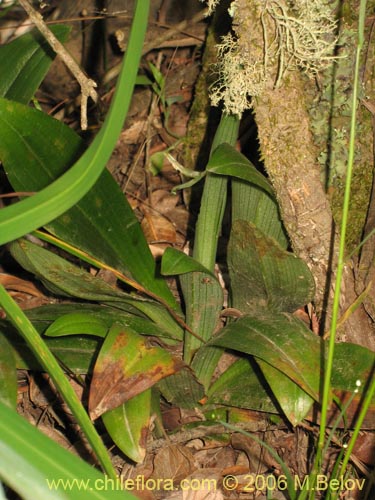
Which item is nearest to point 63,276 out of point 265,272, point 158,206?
point 265,272

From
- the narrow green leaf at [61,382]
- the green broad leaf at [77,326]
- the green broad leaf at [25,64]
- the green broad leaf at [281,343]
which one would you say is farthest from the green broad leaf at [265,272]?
the green broad leaf at [25,64]

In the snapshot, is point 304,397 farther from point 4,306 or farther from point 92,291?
point 4,306

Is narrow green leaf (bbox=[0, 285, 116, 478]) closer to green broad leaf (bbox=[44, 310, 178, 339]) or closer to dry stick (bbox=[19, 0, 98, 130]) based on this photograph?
green broad leaf (bbox=[44, 310, 178, 339])

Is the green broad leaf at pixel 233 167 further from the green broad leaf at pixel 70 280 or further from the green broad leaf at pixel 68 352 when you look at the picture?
the green broad leaf at pixel 68 352

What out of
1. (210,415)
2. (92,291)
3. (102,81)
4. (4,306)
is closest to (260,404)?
(210,415)

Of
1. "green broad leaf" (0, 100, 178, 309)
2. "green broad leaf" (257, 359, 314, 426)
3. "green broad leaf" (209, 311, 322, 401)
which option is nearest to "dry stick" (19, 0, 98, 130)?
"green broad leaf" (0, 100, 178, 309)

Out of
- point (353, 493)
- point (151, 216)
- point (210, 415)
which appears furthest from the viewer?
point (151, 216)

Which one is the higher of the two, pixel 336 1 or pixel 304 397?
pixel 336 1
